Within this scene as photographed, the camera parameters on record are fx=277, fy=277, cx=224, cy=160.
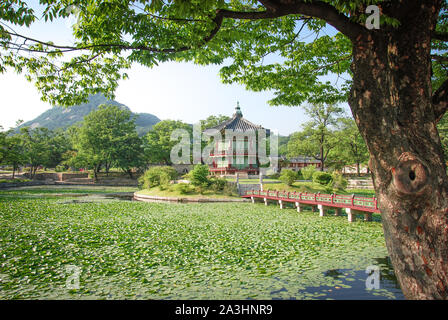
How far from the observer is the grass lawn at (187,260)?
455cm

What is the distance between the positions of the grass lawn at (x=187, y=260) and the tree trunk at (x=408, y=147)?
7.31 ft

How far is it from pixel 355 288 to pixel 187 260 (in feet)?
11.1

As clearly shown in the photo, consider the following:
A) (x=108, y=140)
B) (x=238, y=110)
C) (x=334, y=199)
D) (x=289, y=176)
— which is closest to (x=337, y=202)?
(x=334, y=199)

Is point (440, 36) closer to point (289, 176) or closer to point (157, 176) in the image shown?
point (289, 176)

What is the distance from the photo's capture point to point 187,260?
6.19 m

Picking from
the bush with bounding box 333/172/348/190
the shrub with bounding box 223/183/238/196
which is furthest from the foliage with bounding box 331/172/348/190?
the shrub with bounding box 223/183/238/196

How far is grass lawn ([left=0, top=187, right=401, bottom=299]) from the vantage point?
14.9 ft

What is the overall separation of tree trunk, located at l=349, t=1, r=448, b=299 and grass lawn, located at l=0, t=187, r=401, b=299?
223cm

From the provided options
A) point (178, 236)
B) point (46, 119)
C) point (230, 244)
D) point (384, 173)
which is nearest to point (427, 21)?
point (384, 173)

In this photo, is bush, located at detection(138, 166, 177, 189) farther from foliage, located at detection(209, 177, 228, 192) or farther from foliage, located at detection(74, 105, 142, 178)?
foliage, located at detection(74, 105, 142, 178)

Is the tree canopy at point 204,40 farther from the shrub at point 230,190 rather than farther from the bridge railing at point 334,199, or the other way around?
the shrub at point 230,190

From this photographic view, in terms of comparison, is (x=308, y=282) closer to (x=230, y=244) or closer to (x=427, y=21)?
(x=230, y=244)

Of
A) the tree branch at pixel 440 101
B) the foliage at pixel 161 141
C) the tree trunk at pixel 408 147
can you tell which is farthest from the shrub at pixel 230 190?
the foliage at pixel 161 141

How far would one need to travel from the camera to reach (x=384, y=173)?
8.95ft
